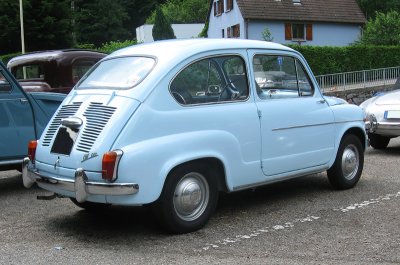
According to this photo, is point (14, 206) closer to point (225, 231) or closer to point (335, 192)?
point (225, 231)

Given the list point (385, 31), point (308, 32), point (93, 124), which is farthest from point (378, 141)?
point (308, 32)

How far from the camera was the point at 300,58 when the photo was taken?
6.45 meters

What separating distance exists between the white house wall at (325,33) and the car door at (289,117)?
35977mm

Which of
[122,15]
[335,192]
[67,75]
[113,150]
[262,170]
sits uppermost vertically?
[122,15]

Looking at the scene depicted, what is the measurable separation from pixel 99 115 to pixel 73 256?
1.28 metres

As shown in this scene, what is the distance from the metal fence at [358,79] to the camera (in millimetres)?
25062

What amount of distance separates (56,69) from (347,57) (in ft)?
81.2

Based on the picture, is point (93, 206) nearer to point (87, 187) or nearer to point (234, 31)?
point (87, 187)

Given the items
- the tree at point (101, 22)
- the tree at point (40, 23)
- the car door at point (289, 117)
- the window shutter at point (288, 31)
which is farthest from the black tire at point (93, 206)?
the tree at point (101, 22)

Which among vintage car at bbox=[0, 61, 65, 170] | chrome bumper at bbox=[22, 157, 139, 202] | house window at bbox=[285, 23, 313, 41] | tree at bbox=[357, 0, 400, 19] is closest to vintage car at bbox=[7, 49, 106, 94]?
vintage car at bbox=[0, 61, 65, 170]

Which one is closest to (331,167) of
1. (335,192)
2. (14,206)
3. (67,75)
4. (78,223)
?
(335,192)

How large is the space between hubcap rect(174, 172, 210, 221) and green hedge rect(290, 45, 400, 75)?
81.0ft

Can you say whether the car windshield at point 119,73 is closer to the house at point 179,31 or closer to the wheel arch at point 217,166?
the wheel arch at point 217,166

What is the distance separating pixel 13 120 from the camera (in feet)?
23.2
